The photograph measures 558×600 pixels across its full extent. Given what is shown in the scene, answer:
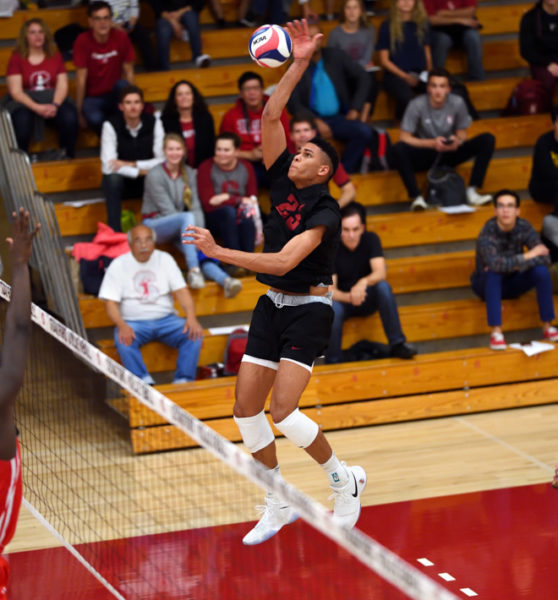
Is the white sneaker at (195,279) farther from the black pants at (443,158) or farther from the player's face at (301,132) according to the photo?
the black pants at (443,158)

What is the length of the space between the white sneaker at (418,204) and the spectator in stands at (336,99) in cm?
74

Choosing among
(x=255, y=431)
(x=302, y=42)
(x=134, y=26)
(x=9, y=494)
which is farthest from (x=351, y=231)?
(x=9, y=494)

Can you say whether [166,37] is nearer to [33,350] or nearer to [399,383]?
[33,350]

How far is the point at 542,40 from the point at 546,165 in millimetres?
1924

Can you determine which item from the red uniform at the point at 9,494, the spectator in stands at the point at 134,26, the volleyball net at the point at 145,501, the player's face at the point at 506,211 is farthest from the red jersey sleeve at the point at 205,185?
the red uniform at the point at 9,494

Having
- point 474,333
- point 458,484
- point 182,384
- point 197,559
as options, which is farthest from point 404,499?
point 474,333

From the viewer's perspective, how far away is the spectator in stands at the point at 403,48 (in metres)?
10.9

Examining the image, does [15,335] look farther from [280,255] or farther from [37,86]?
[37,86]

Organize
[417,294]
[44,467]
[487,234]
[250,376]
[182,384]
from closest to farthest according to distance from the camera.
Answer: [250,376] → [44,467] → [182,384] → [487,234] → [417,294]

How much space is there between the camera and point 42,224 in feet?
28.1

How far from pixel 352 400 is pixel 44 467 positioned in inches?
101

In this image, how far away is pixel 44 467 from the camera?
755 centimetres

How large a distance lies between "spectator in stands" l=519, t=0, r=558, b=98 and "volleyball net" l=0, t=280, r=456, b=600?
5927mm

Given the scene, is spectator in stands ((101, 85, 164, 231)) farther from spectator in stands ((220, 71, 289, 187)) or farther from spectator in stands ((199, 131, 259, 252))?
spectator in stands ((220, 71, 289, 187))
